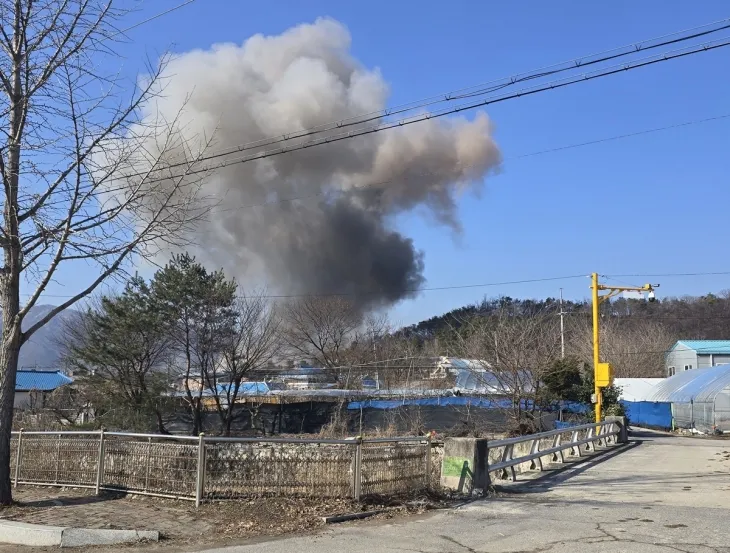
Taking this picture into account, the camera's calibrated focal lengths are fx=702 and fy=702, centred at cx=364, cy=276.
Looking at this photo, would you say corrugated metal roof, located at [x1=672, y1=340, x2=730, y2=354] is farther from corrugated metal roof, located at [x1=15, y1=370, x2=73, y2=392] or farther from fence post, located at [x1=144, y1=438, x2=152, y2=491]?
fence post, located at [x1=144, y1=438, x2=152, y2=491]

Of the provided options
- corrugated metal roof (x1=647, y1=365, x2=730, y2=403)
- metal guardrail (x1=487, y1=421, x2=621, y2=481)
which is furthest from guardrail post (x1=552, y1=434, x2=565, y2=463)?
corrugated metal roof (x1=647, y1=365, x2=730, y2=403)

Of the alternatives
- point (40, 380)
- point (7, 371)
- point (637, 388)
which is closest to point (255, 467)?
point (7, 371)

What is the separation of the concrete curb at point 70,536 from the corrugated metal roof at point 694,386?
32.2 meters

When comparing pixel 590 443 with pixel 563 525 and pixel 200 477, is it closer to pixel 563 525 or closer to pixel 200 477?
pixel 563 525

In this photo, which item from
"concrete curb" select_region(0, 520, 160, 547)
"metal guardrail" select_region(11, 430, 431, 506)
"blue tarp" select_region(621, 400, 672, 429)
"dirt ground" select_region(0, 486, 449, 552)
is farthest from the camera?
"blue tarp" select_region(621, 400, 672, 429)

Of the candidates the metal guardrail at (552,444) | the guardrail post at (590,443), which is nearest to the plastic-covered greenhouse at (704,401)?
the metal guardrail at (552,444)

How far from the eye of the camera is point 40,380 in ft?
168

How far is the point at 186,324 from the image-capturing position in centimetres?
2708

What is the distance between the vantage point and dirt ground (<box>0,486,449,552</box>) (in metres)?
7.67

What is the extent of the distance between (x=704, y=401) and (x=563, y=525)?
2962cm

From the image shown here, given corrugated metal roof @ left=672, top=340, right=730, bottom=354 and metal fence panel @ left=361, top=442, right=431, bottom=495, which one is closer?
metal fence panel @ left=361, top=442, right=431, bottom=495

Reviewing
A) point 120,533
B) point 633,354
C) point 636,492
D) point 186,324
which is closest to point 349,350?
point 633,354

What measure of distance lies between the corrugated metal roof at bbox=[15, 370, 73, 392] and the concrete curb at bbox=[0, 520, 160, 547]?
44.6 metres

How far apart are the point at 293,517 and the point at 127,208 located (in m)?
4.81
